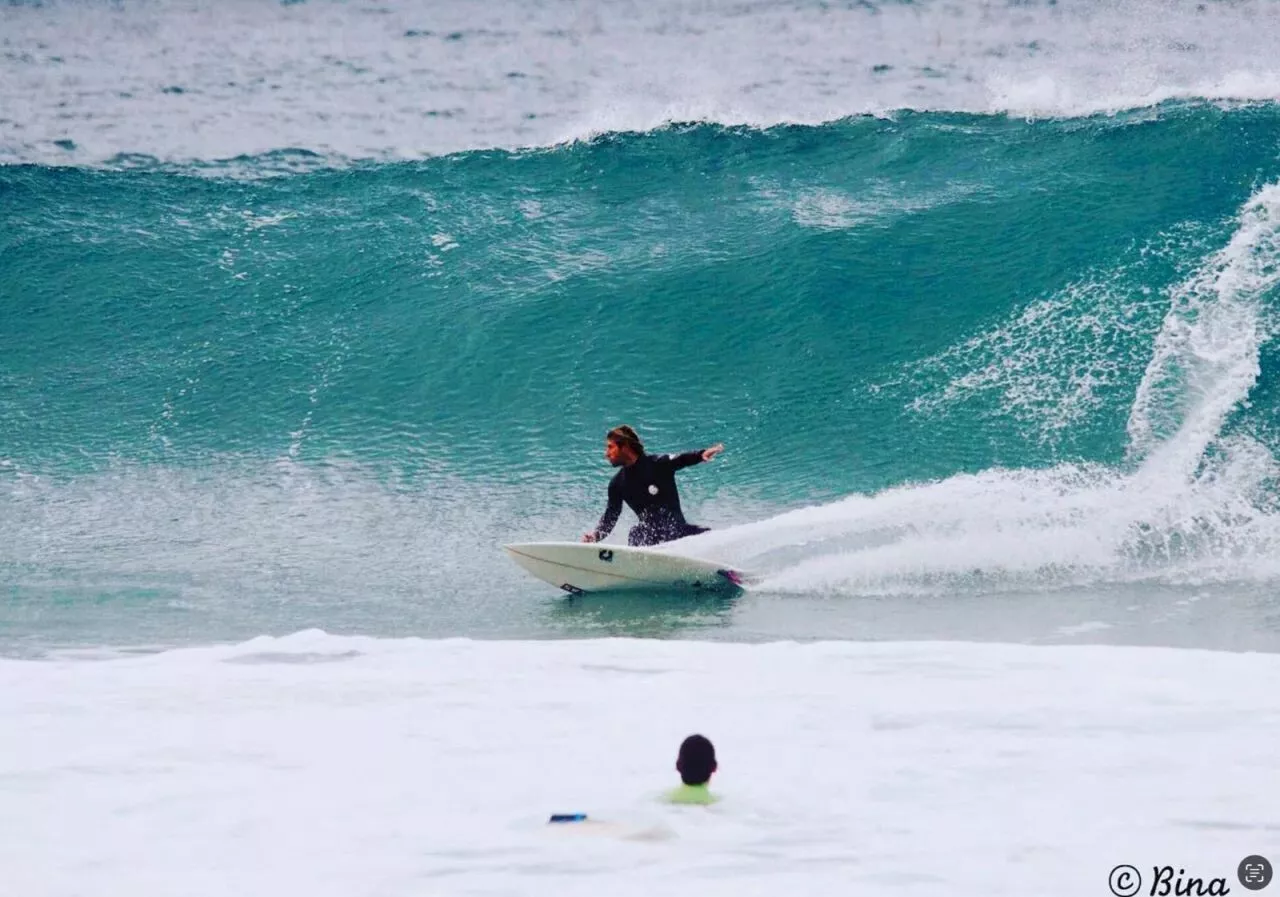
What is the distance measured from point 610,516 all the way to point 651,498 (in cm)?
29

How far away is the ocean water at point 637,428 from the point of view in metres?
5.34

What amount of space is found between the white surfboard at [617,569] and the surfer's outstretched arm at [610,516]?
25 cm

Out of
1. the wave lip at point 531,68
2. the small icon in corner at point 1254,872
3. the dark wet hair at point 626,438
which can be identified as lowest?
the small icon in corner at point 1254,872

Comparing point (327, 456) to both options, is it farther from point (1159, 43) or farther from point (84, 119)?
point (1159, 43)

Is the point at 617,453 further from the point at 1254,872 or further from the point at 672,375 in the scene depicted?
the point at 1254,872

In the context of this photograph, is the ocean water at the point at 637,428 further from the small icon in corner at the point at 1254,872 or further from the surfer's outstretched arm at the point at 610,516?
the surfer's outstretched arm at the point at 610,516

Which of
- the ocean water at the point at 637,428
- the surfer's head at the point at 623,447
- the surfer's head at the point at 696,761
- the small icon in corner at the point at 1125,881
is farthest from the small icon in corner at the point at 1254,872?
the surfer's head at the point at 623,447

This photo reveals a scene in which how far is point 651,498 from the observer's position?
9.98 meters

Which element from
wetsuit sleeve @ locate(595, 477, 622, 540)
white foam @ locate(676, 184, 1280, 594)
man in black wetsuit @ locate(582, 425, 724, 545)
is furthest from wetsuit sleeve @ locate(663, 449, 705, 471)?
white foam @ locate(676, 184, 1280, 594)

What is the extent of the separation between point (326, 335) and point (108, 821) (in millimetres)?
9660

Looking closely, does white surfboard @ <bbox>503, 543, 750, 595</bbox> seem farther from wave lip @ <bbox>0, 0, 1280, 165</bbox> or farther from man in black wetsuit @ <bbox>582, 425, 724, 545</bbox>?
wave lip @ <bbox>0, 0, 1280, 165</bbox>

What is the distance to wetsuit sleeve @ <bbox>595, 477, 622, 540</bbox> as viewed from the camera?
991 centimetres

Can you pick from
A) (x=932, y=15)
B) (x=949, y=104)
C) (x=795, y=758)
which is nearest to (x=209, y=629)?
(x=795, y=758)

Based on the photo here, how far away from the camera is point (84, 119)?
19031 mm
